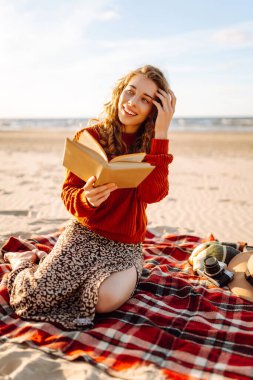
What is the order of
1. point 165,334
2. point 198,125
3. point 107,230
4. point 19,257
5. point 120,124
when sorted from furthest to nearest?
point 198,125
point 19,257
point 120,124
point 107,230
point 165,334

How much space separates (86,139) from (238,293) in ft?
6.43

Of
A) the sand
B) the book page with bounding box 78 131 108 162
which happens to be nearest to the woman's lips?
the book page with bounding box 78 131 108 162

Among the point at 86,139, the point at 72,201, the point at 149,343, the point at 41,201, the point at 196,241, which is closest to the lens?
the point at 149,343

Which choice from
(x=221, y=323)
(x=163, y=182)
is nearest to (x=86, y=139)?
(x=163, y=182)

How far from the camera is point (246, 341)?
307 centimetres

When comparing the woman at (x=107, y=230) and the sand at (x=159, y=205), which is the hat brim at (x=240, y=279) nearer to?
the woman at (x=107, y=230)

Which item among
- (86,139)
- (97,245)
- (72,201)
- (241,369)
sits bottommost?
(241,369)

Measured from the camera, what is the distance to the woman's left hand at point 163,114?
3520 millimetres

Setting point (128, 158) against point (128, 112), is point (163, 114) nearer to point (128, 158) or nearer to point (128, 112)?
point (128, 112)

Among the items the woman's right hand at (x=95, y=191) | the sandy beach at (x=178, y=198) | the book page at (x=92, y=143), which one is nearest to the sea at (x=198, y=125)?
the sandy beach at (x=178, y=198)

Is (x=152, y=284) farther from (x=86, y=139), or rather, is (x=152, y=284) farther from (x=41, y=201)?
(x=41, y=201)

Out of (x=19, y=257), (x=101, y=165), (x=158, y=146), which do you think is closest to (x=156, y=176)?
(x=158, y=146)

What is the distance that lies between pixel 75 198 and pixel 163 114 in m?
1.01

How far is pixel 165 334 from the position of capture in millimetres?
3066
